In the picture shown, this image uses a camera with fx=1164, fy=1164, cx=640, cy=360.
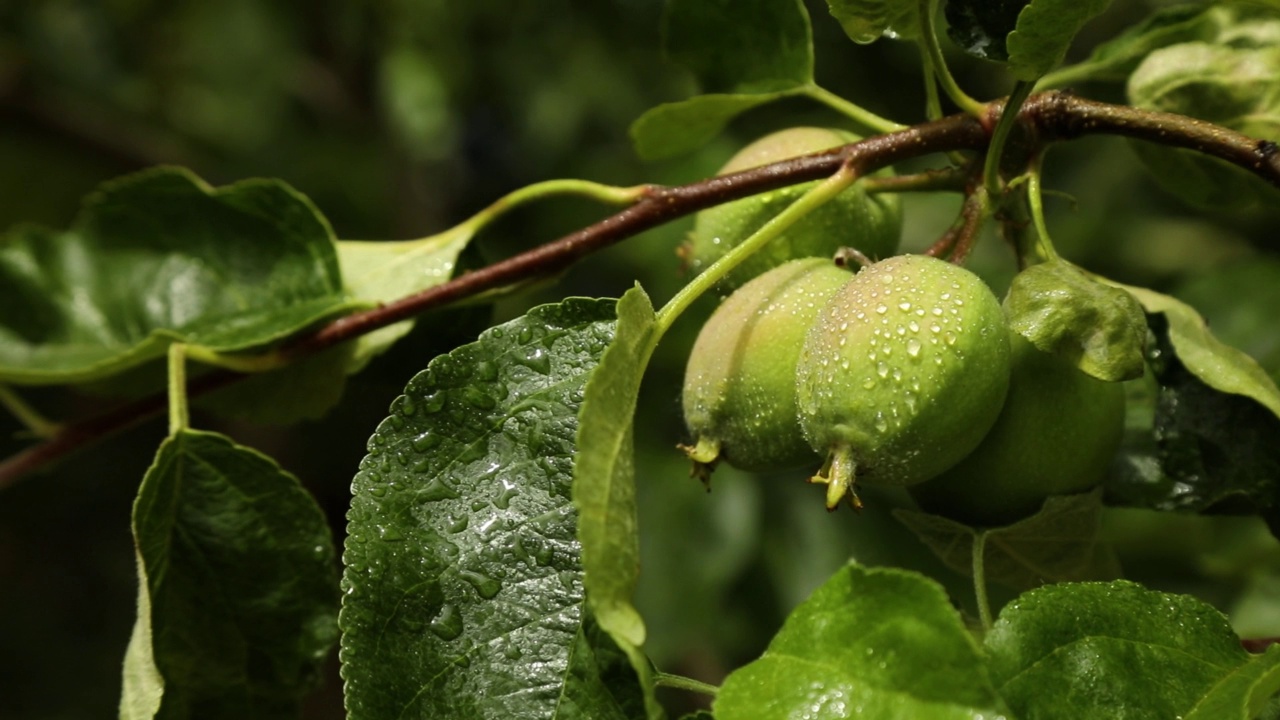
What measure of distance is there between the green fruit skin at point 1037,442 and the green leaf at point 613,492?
1.12 feet

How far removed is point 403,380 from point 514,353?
1.39ft

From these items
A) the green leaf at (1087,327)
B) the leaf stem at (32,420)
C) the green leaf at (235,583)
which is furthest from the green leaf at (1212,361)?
the leaf stem at (32,420)

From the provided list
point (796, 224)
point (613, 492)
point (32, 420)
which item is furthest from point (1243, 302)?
point (32, 420)

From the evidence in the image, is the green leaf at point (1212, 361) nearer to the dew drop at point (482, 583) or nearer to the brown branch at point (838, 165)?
the brown branch at point (838, 165)

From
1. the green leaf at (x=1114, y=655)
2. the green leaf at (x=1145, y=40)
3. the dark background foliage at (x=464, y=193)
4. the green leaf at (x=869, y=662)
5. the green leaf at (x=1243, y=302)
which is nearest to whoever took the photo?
the green leaf at (x=869, y=662)

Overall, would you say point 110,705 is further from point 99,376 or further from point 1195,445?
point 1195,445

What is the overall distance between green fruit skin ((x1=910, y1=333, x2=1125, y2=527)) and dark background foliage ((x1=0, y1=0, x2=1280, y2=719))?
662 millimetres

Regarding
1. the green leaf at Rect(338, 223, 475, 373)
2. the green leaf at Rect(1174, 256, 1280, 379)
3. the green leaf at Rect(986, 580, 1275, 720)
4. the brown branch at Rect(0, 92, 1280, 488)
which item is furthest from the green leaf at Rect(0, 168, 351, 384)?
the green leaf at Rect(1174, 256, 1280, 379)

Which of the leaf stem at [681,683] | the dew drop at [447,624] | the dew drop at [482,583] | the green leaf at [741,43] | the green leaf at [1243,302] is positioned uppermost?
the green leaf at [741,43]

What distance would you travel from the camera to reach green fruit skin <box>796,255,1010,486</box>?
0.90 metres

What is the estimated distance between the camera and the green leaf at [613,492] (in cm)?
75

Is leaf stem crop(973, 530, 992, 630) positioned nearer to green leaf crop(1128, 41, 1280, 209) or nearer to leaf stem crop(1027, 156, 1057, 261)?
leaf stem crop(1027, 156, 1057, 261)

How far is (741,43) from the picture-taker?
139 cm

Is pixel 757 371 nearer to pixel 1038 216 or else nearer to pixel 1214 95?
pixel 1038 216
